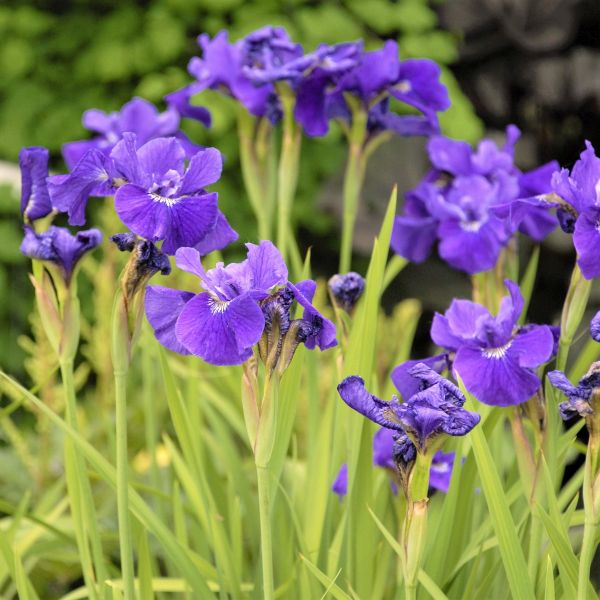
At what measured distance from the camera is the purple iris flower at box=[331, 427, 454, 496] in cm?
123

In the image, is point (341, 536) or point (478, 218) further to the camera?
point (478, 218)

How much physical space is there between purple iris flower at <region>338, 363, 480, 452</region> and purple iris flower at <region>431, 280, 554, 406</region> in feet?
0.35

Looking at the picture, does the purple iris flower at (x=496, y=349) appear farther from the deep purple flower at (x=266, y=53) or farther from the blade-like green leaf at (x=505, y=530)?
the deep purple flower at (x=266, y=53)

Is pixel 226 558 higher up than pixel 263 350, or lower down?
lower down

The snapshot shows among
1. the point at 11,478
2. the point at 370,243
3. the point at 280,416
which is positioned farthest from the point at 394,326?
the point at 280,416

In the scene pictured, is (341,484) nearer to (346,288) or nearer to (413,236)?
(346,288)

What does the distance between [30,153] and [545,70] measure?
7.29 ft

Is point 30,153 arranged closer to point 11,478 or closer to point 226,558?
point 226,558

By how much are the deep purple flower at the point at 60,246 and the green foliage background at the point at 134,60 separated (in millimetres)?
1742

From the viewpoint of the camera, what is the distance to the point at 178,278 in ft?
7.87

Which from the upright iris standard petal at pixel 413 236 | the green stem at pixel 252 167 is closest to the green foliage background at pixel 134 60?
the green stem at pixel 252 167

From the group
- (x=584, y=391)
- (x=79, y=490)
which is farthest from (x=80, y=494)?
(x=584, y=391)

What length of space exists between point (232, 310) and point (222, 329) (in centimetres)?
2

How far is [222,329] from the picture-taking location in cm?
88
